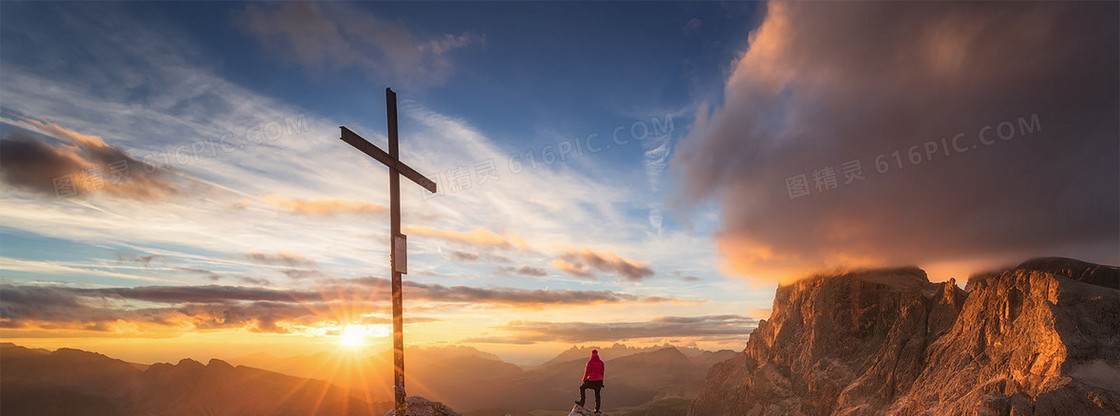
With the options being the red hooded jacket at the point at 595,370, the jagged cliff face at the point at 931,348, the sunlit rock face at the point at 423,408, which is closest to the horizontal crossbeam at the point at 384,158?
the sunlit rock face at the point at 423,408

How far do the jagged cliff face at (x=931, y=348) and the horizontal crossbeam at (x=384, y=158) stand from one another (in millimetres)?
86205

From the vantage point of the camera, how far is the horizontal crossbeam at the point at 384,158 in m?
14.2

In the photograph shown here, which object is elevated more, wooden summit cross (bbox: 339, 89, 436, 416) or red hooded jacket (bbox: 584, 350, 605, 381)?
wooden summit cross (bbox: 339, 89, 436, 416)

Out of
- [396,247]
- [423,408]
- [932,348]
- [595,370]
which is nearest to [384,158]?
[396,247]

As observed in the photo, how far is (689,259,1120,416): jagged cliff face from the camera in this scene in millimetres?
69500

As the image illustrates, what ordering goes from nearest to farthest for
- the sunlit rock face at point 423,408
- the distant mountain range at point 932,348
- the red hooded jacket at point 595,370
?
the sunlit rock face at point 423,408 < the red hooded jacket at point 595,370 < the distant mountain range at point 932,348

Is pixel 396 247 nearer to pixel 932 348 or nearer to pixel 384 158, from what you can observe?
pixel 384 158

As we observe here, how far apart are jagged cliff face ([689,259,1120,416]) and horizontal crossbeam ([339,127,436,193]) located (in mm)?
86205

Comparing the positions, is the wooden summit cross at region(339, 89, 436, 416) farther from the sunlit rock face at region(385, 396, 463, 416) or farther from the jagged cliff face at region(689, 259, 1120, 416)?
the jagged cliff face at region(689, 259, 1120, 416)

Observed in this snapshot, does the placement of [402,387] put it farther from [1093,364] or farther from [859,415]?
[859,415]

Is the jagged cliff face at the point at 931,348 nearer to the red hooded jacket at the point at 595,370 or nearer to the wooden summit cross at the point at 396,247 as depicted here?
the red hooded jacket at the point at 595,370

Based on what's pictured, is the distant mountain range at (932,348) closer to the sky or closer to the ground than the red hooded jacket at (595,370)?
closer to the ground

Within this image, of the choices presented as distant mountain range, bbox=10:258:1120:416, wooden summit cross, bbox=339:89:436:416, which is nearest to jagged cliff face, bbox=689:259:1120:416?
distant mountain range, bbox=10:258:1120:416

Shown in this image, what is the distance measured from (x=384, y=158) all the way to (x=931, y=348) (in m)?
134
